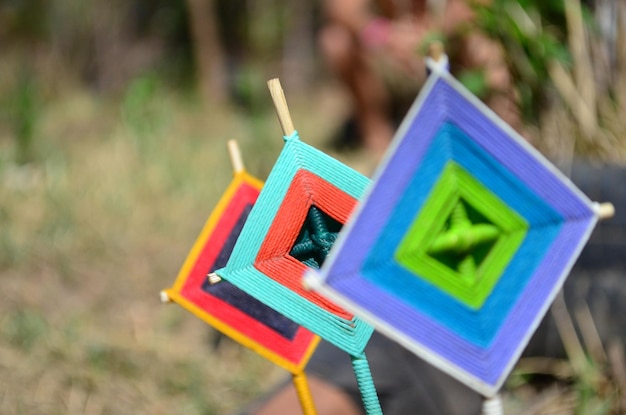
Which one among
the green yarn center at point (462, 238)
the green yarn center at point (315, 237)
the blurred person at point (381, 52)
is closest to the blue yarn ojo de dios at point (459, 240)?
the green yarn center at point (462, 238)

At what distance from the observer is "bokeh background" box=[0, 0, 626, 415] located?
1.47 meters

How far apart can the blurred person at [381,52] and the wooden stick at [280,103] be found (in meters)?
1.51

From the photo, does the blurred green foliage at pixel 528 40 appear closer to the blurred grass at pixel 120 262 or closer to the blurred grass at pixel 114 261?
the blurred grass at pixel 120 262

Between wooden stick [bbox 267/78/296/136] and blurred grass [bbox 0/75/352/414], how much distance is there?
0.77 metres

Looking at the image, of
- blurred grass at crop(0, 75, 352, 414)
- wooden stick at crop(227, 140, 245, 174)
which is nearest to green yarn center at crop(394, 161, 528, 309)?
wooden stick at crop(227, 140, 245, 174)

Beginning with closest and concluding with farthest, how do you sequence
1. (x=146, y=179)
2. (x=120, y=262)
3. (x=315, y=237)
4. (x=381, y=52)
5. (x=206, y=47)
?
(x=315, y=237), (x=120, y=262), (x=146, y=179), (x=381, y=52), (x=206, y=47)

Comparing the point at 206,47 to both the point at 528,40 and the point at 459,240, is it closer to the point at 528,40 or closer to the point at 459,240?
the point at 528,40

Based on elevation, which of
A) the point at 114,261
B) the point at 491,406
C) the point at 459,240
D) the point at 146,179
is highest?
the point at 459,240

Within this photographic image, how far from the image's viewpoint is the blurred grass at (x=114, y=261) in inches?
58.6

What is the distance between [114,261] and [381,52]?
4.42ft

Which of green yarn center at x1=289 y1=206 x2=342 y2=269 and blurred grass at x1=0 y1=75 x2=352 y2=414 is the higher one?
green yarn center at x1=289 y1=206 x2=342 y2=269

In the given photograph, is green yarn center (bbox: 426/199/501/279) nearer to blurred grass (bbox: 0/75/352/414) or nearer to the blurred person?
blurred grass (bbox: 0/75/352/414)

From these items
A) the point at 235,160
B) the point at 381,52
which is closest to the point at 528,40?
the point at 235,160

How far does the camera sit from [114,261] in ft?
6.84
